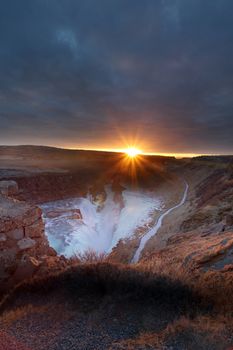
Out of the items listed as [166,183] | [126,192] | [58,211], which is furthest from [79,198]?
[166,183]

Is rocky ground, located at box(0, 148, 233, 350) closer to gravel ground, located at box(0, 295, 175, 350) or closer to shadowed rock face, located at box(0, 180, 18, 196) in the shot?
gravel ground, located at box(0, 295, 175, 350)

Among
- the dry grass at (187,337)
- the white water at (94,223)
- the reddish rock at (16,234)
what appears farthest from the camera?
the white water at (94,223)

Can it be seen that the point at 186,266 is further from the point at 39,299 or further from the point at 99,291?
the point at 39,299

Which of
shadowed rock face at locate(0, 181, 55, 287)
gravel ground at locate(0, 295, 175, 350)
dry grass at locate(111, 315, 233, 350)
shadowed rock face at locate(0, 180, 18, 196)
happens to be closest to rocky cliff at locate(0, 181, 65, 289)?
shadowed rock face at locate(0, 181, 55, 287)

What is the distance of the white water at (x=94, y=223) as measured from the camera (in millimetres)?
19109

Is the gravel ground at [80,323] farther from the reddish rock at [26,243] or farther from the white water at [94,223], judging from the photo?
the white water at [94,223]

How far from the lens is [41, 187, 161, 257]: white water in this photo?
19109mm

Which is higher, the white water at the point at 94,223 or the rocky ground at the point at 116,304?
the rocky ground at the point at 116,304

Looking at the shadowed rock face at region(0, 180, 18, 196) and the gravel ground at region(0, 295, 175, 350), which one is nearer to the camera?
the gravel ground at region(0, 295, 175, 350)

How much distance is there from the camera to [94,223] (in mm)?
25516

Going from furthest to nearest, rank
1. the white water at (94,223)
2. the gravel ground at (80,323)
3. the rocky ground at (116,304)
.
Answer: the white water at (94,223)
the gravel ground at (80,323)
the rocky ground at (116,304)

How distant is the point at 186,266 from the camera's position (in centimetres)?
791

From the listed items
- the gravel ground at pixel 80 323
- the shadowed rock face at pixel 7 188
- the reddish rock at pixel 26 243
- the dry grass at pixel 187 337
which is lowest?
the reddish rock at pixel 26 243

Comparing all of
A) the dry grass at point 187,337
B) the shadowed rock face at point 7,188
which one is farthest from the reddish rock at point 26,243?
the dry grass at point 187,337
